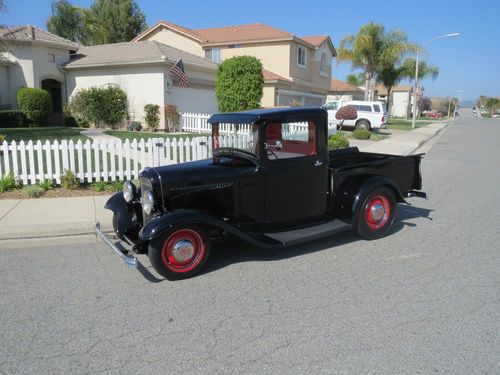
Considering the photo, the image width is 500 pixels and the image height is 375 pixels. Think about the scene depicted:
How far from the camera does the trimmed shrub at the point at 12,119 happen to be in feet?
64.8

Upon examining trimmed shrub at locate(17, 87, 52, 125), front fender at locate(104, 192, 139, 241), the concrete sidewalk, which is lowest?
the concrete sidewalk

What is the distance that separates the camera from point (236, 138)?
525 centimetres

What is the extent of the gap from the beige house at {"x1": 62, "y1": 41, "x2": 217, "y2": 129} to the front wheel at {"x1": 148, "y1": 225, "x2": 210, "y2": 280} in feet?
54.8

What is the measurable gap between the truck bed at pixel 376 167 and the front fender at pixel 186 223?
1.59 metres

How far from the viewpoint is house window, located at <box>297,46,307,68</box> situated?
2978cm

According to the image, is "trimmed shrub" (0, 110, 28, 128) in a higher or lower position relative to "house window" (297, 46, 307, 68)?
lower

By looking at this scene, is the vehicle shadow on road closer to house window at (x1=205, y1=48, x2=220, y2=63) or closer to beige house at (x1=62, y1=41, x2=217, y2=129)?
beige house at (x1=62, y1=41, x2=217, y2=129)

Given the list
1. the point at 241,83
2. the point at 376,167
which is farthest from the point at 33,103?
the point at 376,167

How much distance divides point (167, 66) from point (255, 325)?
1837cm

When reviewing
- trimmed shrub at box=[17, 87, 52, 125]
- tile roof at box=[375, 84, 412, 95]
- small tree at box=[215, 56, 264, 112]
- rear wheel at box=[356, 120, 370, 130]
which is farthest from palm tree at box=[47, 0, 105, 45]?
tile roof at box=[375, 84, 412, 95]

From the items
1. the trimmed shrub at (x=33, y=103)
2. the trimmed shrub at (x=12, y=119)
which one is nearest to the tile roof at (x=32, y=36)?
the trimmed shrub at (x=33, y=103)

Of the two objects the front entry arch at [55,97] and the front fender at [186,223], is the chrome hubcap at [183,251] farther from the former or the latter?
the front entry arch at [55,97]

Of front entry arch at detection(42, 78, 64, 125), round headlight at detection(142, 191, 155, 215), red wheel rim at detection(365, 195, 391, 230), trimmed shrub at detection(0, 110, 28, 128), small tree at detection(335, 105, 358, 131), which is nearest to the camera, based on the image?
round headlight at detection(142, 191, 155, 215)

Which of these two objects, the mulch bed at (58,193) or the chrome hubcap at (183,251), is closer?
the chrome hubcap at (183,251)
